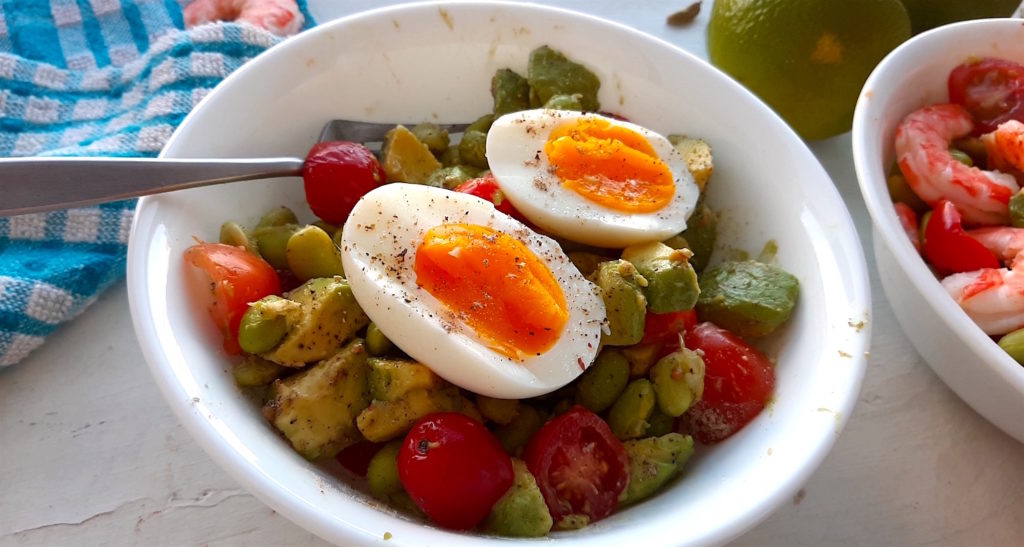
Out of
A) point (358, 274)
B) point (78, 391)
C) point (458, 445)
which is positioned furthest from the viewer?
point (78, 391)

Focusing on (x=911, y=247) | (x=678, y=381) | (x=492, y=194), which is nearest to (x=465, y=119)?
(x=492, y=194)

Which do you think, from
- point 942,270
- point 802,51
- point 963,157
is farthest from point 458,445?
point 963,157

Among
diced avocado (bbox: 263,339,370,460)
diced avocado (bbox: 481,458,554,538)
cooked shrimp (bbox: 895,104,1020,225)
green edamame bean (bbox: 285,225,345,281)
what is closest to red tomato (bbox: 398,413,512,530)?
diced avocado (bbox: 481,458,554,538)

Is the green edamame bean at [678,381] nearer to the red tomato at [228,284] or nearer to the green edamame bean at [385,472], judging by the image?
the green edamame bean at [385,472]

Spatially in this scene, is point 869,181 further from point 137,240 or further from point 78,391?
point 78,391

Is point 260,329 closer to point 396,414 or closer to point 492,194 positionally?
point 396,414

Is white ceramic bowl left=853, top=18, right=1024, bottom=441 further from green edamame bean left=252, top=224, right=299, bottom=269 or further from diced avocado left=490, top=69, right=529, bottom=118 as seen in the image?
green edamame bean left=252, top=224, right=299, bottom=269
